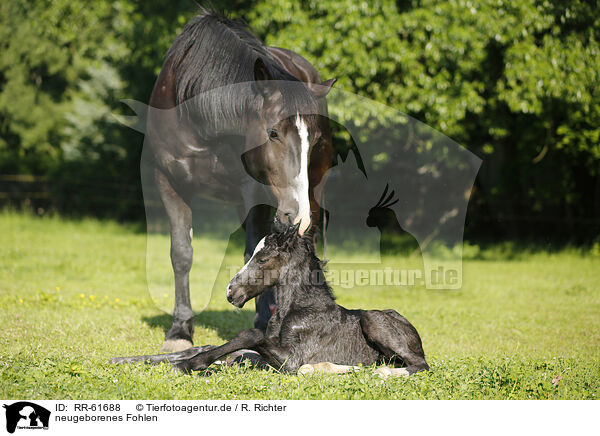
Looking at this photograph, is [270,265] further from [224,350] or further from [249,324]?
[249,324]

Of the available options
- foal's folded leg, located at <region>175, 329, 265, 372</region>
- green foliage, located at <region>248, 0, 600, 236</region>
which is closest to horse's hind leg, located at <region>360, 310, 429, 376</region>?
foal's folded leg, located at <region>175, 329, 265, 372</region>

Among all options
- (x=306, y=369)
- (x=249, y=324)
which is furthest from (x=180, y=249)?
(x=306, y=369)

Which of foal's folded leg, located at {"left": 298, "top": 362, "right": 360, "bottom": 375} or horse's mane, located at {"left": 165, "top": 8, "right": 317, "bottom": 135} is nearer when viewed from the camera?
foal's folded leg, located at {"left": 298, "top": 362, "right": 360, "bottom": 375}

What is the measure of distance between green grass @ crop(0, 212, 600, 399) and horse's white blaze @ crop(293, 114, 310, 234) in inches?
42.9

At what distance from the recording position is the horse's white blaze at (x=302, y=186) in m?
4.26

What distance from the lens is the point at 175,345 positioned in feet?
17.2

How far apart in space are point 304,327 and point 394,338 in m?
0.65

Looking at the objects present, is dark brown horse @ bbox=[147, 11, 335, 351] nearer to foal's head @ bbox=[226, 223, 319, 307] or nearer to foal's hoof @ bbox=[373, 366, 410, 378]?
foal's head @ bbox=[226, 223, 319, 307]

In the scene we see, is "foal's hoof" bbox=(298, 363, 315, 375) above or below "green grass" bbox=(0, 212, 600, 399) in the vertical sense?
above

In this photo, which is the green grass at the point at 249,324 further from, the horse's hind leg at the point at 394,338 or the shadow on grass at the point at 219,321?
the horse's hind leg at the point at 394,338

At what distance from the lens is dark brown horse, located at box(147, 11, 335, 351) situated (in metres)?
4.45
